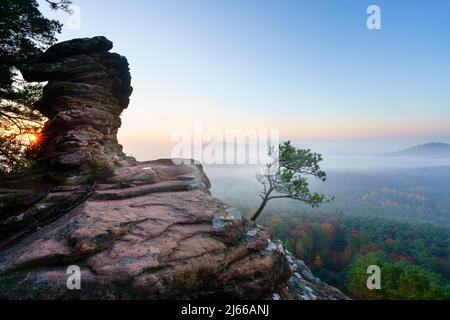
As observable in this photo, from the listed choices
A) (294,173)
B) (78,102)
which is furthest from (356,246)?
(78,102)

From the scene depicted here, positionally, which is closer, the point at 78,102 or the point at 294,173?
the point at 78,102

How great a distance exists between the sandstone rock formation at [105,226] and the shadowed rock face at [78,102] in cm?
6

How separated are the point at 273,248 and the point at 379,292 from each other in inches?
1601

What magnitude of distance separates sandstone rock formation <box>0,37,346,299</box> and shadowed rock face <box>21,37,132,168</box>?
0.06 metres

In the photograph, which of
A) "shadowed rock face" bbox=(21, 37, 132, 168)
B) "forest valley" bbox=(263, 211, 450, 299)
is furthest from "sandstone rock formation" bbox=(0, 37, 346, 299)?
"forest valley" bbox=(263, 211, 450, 299)

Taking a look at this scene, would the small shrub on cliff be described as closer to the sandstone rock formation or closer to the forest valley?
the sandstone rock formation

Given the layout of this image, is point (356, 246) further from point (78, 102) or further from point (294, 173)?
point (78, 102)

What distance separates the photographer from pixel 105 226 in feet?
25.3

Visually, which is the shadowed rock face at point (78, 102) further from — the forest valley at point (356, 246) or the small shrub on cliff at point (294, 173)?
the forest valley at point (356, 246)

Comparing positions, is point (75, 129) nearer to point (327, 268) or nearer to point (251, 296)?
point (251, 296)

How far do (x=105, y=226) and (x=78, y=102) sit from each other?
8.94 m
